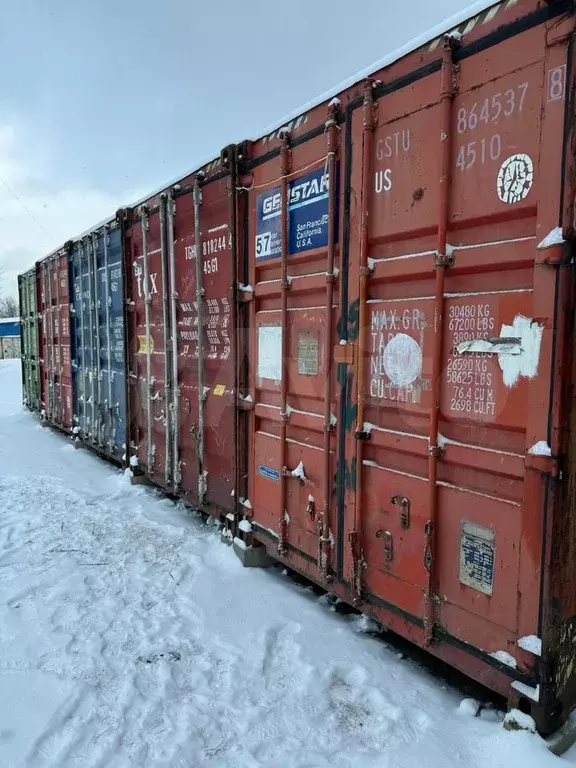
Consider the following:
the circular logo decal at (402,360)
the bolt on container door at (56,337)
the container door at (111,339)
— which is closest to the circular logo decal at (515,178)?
the circular logo decal at (402,360)

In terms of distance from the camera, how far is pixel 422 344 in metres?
2.64

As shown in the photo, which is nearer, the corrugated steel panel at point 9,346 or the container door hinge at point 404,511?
the container door hinge at point 404,511

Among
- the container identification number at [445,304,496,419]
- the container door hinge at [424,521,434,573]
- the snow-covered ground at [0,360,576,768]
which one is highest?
the container identification number at [445,304,496,419]

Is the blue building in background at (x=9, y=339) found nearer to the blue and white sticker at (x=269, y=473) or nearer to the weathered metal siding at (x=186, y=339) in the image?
the weathered metal siding at (x=186, y=339)

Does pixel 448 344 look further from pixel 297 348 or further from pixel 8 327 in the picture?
pixel 8 327

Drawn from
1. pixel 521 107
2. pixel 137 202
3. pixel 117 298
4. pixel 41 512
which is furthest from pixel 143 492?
pixel 521 107

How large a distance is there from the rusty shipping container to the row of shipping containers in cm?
1

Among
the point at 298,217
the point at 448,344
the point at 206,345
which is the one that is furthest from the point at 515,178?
the point at 206,345

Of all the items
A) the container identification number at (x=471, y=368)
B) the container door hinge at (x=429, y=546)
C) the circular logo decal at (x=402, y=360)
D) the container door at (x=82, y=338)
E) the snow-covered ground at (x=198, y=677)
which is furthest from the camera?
the container door at (x=82, y=338)

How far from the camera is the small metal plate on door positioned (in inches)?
93.3

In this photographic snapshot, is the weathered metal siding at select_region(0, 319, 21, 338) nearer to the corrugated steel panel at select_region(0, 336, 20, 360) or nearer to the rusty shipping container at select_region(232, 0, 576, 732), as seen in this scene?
the corrugated steel panel at select_region(0, 336, 20, 360)

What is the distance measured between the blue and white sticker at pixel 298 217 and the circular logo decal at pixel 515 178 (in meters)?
1.09

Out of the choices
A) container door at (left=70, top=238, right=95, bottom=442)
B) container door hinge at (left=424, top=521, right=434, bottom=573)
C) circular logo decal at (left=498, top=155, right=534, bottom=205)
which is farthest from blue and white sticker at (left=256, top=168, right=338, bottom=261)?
container door at (left=70, top=238, right=95, bottom=442)

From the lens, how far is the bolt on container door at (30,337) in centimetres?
1076
